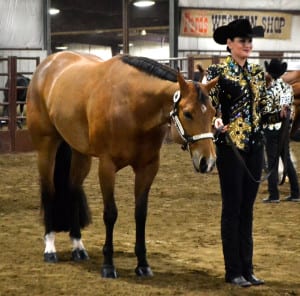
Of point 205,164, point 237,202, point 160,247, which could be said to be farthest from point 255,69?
point 160,247

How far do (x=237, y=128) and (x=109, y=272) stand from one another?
1474 mm

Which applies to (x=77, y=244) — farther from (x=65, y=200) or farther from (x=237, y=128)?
(x=237, y=128)

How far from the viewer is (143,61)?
5699 millimetres

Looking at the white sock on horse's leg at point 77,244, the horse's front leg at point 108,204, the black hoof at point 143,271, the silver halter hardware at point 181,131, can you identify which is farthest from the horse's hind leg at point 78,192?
the silver halter hardware at point 181,131

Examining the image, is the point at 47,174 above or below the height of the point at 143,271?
above

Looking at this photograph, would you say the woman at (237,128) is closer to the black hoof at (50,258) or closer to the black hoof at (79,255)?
the black hoof at (79,255)

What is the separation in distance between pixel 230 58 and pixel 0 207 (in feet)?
14.7

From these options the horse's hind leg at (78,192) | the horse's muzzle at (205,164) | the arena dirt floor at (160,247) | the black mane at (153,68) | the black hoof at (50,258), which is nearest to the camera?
the horse's muzzle at (205,164)

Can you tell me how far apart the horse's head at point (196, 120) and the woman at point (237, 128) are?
0.34 feet

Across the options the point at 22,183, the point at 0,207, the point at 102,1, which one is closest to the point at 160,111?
the point at 0,207

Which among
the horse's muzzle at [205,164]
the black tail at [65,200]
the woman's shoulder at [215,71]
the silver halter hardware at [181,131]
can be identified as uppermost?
the woman's shoulder at [215,71]

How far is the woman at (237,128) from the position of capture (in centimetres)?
515

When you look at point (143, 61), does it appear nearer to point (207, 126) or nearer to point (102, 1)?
point (207, 126)

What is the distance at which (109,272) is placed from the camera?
5621mm
